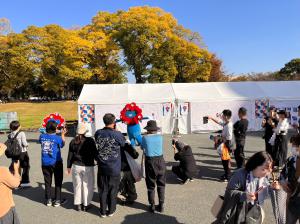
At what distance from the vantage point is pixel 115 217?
15.4 feet

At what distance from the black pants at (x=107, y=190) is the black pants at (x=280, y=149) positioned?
453 cm

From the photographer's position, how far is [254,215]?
293cm

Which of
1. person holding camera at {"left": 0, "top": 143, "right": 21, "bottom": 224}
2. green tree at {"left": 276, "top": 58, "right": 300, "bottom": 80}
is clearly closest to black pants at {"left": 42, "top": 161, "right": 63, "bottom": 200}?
person holding camera at {"left": 0, "top": 143, "right": 21, "bottom": 224}

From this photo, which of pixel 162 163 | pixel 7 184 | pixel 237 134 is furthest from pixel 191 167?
pixel 7 184

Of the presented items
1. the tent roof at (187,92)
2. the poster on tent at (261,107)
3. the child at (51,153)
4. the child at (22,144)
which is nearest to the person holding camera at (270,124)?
the child at (51,153)

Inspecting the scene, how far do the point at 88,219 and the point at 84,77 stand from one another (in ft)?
102

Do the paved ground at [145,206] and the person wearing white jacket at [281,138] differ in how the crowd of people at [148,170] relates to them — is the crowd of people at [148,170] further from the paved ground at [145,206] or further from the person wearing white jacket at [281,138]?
the paved ground at [145,206]

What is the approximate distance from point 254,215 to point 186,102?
11.7 meters

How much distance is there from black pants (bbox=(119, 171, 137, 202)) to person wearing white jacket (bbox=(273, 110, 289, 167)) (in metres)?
4.05

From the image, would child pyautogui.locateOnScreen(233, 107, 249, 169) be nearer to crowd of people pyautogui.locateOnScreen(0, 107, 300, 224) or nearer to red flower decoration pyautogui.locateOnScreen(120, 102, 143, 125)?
crowd of people pyautogui.locateOnScreen(0, 107, 300, 224)

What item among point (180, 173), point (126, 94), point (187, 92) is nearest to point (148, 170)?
point (180, 173)

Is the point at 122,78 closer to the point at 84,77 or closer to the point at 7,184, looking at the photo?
the point at 84,77

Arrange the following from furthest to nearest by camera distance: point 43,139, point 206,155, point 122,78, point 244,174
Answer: point 122,78, point 206,155, point 43,139, point 244,174

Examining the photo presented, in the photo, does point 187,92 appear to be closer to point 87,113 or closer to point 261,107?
point 261,107
